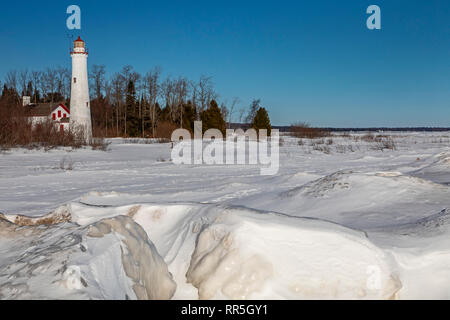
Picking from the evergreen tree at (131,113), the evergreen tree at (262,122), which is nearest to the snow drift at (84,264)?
the evergreen tree at (262,122)

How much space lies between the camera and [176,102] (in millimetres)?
51875

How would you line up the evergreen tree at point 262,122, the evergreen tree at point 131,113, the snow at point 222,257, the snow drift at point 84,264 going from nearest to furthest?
1. the snow drift at point 84,264
2. the snow at point 222,257
3. the evergreen tree at point 262,122
4. the evergreen tree at point 131,113

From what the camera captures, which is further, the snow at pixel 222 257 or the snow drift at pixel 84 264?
the snow at pixel 222 257

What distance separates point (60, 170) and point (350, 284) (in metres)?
9.79

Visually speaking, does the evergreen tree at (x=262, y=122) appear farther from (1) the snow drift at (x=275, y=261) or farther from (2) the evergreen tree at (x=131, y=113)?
(1) the snow drift at (x=275, y=261)

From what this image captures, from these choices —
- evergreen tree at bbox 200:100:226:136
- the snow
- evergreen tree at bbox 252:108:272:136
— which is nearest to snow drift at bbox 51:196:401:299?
the snow

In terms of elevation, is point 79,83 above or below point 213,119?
above

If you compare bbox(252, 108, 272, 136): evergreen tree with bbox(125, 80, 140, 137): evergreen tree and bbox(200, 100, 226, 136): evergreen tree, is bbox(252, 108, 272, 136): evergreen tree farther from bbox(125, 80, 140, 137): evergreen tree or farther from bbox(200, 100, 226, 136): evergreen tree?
bbox(125, 80, 140, 137): evergreen tree

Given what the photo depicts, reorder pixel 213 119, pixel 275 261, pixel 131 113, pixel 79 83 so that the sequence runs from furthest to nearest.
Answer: pixel 131 113 < pixel 213 119 < pixel 79 83 < pixel 275 261

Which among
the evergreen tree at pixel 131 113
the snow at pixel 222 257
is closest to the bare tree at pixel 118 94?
the evergreen tree at pixel 131 113

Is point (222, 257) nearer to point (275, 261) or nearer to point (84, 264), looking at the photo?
point (275, 261)

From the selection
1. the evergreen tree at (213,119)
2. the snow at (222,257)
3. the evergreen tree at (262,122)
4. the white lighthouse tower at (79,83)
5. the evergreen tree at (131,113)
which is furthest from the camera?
the evergreen tree at (131,113)

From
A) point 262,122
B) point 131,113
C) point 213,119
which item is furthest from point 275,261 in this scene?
point 131,113

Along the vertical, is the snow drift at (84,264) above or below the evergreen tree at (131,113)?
below
